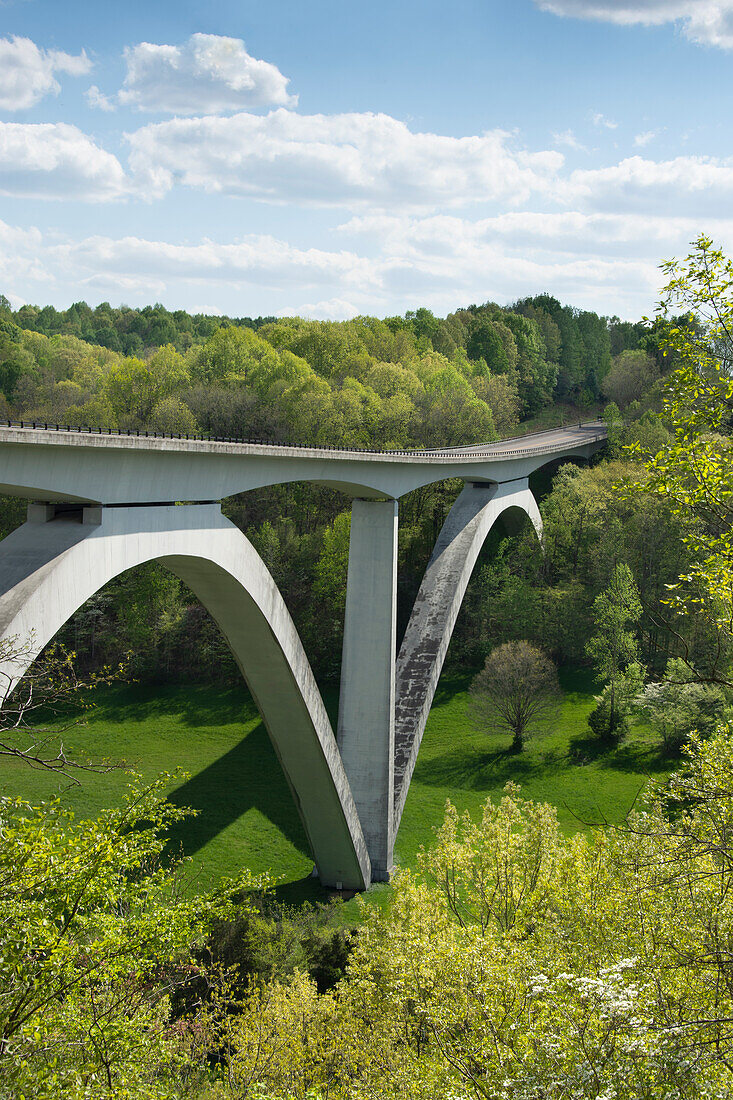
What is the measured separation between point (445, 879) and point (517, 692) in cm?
1611

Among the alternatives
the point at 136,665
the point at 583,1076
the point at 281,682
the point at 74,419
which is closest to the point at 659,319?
the point at 583,1076

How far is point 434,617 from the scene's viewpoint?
2942 cm

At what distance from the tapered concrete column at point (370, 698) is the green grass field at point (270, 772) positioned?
67.6 inches

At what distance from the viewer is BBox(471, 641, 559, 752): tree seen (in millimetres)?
31703

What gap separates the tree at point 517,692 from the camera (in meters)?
31.7

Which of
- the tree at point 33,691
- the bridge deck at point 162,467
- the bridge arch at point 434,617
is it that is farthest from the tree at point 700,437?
the bridge arch at point 434,617

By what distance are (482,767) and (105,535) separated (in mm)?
21214

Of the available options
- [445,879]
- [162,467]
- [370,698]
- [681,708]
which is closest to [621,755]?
[681,708]

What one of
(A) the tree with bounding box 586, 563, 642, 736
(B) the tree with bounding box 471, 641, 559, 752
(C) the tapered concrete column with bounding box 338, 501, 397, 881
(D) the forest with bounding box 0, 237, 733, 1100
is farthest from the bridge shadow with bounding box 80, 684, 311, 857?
(A) the tree with bounding box 586, 563, 642, 736

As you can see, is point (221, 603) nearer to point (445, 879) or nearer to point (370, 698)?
point (445, 879)

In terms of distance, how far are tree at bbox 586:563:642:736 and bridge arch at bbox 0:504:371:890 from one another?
1262cm

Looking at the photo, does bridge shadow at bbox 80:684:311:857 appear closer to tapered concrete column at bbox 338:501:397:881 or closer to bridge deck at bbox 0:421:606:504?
tapered concrete column at bbox 338:501:397:881

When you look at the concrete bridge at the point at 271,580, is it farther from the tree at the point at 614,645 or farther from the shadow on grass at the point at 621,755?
the shadow on grass at the point at 621,755

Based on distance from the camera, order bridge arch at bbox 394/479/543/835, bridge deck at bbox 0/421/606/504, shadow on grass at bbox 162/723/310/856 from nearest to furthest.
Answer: bridge deck at bbox 0/421/606/504
bridge arch at bbox 394/479/543/835
shadow on grass at bbox 162/723/310/856
